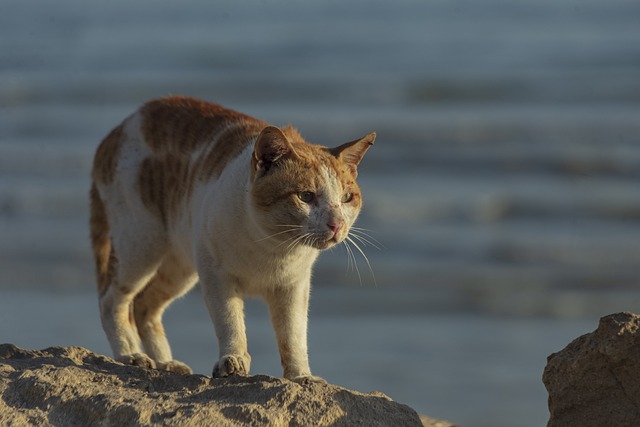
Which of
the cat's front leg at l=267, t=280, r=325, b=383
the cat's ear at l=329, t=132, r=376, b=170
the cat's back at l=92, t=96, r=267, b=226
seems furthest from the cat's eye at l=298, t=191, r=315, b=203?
the cat's back at l=92, t=96, r=267, b=226

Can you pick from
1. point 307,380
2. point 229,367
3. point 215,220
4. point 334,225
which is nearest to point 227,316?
point 229,367

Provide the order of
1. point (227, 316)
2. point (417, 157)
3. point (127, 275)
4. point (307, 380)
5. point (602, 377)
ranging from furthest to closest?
point (417, 157), point (127, 275), point (227, 316), point (307, 380), point (602, 377)

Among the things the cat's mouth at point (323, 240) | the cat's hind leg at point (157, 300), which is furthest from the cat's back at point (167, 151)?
the cat's mouth at point (323, 240)

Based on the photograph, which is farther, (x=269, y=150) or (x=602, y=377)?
(x=269, y=150)

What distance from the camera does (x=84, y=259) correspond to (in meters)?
10.4

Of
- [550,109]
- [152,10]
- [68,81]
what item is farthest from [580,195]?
[152,10]

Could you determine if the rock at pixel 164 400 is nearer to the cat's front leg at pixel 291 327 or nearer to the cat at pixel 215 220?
the cat at pixel 215 220

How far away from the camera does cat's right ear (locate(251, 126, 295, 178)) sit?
194 inches

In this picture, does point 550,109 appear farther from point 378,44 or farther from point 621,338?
point 621,338

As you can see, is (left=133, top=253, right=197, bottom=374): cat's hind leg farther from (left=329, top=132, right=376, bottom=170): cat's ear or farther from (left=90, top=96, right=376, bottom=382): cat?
(left=329, top=132, right=376, bottom=170): cat's ear

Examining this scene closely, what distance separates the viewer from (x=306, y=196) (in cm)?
495

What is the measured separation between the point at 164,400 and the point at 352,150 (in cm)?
159

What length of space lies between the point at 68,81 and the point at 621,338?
588 inches

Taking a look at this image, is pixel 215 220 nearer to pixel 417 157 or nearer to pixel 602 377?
pixel 602 377
